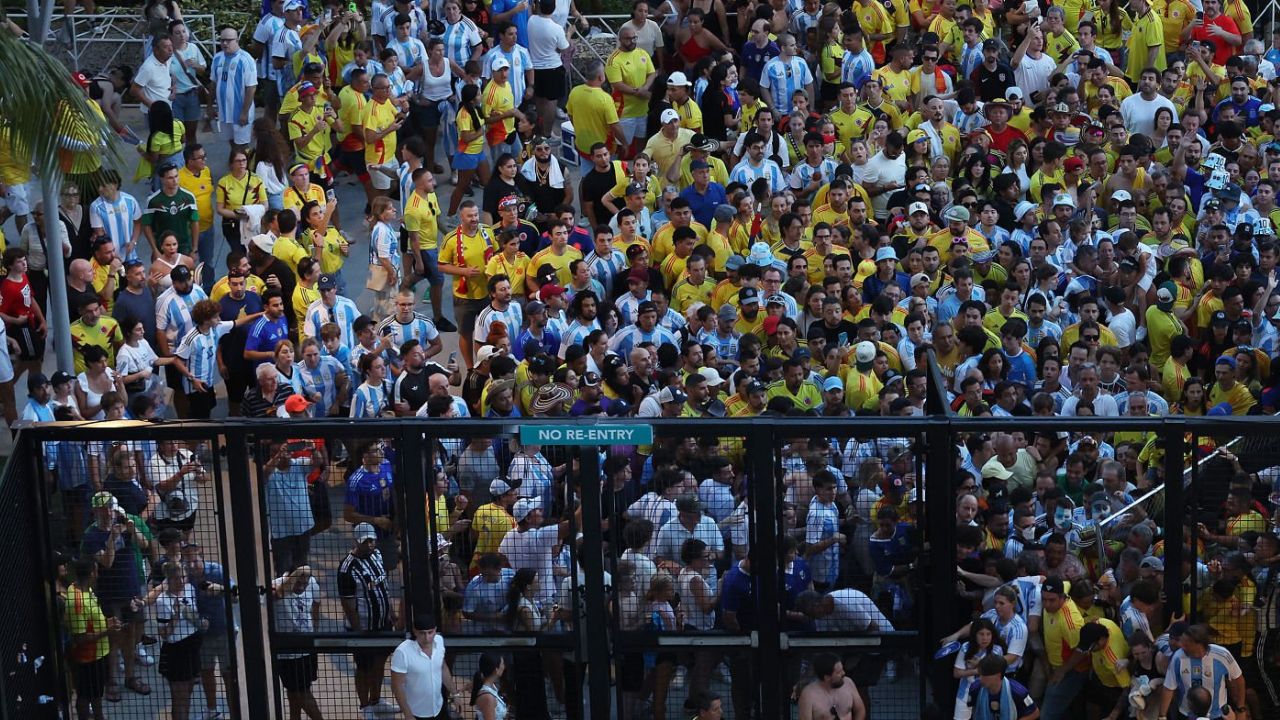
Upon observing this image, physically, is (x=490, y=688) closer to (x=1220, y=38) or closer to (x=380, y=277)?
(x=380, y=277)

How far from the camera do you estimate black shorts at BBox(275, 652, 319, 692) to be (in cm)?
1112

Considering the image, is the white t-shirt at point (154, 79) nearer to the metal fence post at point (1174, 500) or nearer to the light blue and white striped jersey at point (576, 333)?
the light blue and white striped jersey at point (576, 333)

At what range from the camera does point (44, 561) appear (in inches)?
430

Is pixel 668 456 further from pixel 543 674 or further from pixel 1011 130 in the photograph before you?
pixel 1011 130

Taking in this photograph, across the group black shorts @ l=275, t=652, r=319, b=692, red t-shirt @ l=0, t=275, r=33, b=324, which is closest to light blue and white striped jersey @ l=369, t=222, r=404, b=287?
red t-shirt @ l=0, t=275, r=33, b=324

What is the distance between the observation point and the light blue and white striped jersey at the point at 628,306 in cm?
Result: 1586

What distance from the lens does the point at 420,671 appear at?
424 inches

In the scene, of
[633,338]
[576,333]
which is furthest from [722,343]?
[576,333]

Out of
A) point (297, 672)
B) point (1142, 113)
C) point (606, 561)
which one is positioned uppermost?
point (1142, 113)

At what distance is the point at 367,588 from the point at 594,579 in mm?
1290

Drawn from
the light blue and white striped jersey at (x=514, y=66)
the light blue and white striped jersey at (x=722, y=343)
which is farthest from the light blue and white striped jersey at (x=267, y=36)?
the light blue and white striped jersey at (x=722, y=343)

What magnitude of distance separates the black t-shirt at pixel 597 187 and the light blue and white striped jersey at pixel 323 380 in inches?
168

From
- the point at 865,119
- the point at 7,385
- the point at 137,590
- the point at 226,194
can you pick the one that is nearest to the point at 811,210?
the point at 865,119

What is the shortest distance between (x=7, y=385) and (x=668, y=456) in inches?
296
